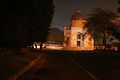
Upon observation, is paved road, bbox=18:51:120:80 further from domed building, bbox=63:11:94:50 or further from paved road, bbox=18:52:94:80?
domed building, bbox=63:11:94:50

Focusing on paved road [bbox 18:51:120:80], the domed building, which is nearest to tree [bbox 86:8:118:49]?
the domed building

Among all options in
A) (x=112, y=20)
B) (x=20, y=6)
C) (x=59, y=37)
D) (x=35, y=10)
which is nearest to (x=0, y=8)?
(x=20, y=6)

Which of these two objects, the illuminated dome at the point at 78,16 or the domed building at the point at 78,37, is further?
the illuminated dome at the point at 78,16

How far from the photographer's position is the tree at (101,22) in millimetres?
75688

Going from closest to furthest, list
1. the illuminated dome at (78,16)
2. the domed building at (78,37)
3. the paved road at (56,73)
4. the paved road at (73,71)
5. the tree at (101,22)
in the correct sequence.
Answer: the paved road at (56,73) → the paved road at (73,71) → the tree at (101,22) → the domed building at (78,37) → the illuminated dome at (78,16)

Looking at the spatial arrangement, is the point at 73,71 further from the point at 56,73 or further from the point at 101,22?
the point at 101,22

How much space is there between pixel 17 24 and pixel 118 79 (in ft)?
47.6

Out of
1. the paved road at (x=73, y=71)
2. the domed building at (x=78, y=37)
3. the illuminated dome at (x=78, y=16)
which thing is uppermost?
the illuminated dome at (x=78, y=16)

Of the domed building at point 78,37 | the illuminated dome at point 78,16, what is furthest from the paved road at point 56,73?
the illuminated dome at point 78,16

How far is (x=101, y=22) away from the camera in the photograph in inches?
3054

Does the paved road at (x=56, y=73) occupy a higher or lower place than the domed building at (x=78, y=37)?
lower

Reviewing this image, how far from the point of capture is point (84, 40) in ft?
428

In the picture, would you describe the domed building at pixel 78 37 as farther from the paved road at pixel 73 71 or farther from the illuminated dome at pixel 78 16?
the paved road at pixel 73 71

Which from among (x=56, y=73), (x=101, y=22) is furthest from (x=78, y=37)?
(x=56, y=73)
